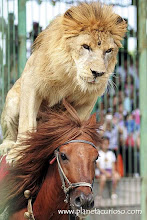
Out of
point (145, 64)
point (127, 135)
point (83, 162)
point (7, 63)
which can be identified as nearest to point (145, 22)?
point (145, 64)

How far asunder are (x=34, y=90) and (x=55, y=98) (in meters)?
0.20

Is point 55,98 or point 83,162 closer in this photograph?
point 83,162

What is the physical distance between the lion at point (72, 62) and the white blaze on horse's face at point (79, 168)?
0.74 meters

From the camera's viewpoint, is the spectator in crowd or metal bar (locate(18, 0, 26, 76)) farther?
the spectator in crowd

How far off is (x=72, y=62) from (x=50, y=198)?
1187mm

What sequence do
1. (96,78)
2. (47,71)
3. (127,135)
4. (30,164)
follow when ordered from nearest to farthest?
(30,164) → (96,78) → (47,71) → (127,135)

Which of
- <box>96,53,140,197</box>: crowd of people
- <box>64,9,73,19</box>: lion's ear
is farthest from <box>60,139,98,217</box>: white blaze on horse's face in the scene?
<box>96,53,140,197</box>: crowd of people

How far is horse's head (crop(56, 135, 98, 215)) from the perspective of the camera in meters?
2.53

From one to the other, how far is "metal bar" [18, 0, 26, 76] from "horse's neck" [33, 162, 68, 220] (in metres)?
1.93

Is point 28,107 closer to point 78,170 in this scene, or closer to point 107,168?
point 78,170

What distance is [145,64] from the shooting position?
492 cm

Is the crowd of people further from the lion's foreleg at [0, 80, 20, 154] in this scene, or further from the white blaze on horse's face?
the white blaze on horse's face

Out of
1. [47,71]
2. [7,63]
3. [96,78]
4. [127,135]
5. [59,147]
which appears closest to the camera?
[59,147]

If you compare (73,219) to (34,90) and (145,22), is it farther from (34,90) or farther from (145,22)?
(145,22)
